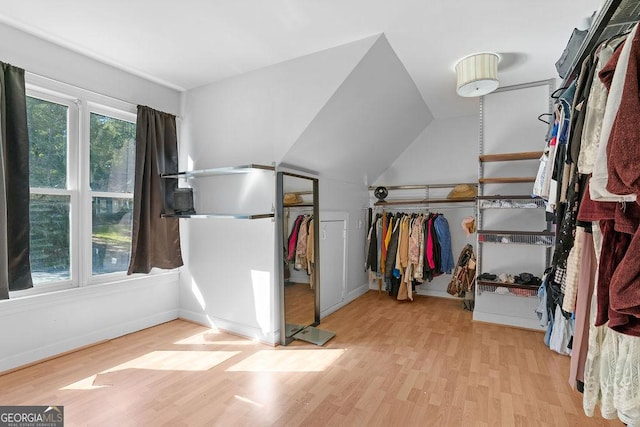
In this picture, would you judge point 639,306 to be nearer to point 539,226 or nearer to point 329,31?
point 329,31

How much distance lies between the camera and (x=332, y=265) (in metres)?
3.53

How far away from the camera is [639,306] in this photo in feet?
2.58

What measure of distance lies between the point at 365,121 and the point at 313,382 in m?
2.44

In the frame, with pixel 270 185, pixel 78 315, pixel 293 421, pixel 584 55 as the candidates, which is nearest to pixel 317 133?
pixel 270 185

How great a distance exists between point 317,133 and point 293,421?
218cm

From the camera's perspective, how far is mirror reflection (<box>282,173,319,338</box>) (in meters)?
2.76

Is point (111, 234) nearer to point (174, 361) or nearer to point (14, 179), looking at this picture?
point (14, 179)

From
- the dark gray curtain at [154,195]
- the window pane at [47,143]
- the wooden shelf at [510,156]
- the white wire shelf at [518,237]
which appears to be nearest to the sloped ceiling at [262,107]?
the dark gray curtain at [154,195]

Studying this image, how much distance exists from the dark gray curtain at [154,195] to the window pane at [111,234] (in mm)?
180

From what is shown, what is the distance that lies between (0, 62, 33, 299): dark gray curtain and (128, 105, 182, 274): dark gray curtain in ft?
2.48

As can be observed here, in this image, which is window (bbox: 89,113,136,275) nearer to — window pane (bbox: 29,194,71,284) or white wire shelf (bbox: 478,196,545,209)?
window pane (bbox: 29,194,71,284)

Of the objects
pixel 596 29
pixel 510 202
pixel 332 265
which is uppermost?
pixel 596 29

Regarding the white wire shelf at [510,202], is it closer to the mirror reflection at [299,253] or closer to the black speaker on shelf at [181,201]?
the mirror reflection at [299,253]

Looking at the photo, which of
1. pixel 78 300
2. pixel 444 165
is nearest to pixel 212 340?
pixel 78 300
